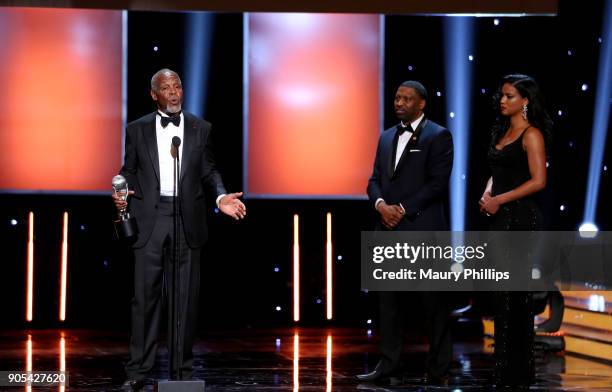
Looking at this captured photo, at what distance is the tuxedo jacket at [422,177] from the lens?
538 cm

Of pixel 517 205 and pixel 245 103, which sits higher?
pixel 245 103

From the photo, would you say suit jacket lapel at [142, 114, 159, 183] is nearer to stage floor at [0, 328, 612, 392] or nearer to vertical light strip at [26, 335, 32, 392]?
stage floor at [0, 328, 612, 392]

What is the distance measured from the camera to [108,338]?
8.00m

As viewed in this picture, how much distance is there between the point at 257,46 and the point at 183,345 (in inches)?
180

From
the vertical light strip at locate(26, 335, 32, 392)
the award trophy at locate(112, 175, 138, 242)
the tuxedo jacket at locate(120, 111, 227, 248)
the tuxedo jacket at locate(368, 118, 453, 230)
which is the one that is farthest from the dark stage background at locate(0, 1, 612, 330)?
the award trophy at locate(112, 175, 138, 242)

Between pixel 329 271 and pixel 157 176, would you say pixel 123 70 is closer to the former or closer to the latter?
pixel 329 271

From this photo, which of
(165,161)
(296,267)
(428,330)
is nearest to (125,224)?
(165,161)

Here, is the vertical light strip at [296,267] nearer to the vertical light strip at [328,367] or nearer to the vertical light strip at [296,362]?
the vertical light strip at [296,362]

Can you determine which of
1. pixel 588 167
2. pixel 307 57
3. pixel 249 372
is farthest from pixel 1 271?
pixel 588 167

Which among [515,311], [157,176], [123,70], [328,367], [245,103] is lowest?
[328,367]

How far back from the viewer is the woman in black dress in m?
4.91

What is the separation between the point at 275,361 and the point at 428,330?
4.49ft

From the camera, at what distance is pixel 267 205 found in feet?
29.8

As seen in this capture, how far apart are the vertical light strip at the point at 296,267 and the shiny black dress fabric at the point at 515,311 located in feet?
13.8
